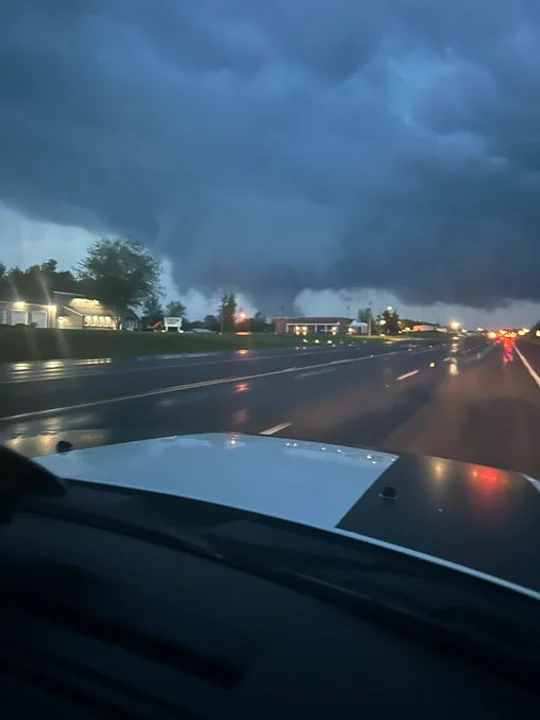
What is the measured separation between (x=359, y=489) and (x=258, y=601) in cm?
124

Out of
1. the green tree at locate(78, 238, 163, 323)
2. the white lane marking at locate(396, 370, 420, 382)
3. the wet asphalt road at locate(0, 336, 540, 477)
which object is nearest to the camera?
the wet asphalt road at locate(0, 336, 540, 477)

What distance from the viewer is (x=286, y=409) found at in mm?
16688

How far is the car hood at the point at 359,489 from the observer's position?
8.82 feet

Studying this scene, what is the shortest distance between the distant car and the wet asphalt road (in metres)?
4.56

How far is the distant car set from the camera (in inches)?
76.2

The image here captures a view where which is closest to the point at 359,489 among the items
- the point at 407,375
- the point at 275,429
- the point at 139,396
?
the point at 275,429

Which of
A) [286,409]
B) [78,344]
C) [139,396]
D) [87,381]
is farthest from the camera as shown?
[78,344]

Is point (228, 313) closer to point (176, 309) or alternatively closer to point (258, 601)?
point (176, 309)

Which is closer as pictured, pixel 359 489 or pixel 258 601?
pixel 258 601

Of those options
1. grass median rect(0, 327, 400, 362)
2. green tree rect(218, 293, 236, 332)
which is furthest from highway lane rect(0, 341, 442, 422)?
Answer: green tree rect(218, 293, 236, 332)

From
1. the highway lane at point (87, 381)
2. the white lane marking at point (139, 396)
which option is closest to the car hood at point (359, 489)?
the white lane marking at point (139, 396)

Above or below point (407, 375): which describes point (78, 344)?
above

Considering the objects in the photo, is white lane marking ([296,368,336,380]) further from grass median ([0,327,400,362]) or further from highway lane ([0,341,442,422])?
grass median ([0,327,400,362])

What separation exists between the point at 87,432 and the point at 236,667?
1048 cm
